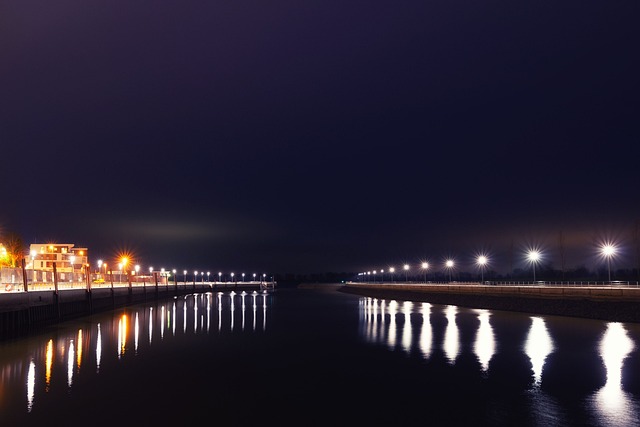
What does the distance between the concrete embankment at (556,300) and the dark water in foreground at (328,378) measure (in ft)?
29.8

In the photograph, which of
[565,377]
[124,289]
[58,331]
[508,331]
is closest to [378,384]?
[565,377]

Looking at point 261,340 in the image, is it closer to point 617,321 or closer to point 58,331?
point 58,331

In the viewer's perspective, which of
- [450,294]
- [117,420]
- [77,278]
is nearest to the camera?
[117,420]

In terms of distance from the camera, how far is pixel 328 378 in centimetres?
3525

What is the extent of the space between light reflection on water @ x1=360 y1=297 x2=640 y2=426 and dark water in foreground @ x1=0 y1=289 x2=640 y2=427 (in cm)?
11

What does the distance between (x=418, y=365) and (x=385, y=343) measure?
1307 cm

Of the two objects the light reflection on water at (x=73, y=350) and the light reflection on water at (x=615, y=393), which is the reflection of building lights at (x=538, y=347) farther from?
the light reflection on water at (x=73, y=350)

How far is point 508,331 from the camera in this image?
60.1 metres

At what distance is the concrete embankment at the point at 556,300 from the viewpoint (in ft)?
229

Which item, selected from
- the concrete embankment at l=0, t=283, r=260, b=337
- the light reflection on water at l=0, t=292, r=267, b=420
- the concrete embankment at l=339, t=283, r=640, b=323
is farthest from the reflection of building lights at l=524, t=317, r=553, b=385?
the concrete embankment at l=0, t=283, r=260, b=337

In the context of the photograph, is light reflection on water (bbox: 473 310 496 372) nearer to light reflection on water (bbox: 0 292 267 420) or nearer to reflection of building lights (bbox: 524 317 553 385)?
reflection of building lights (bbox: 524 317 553 385)

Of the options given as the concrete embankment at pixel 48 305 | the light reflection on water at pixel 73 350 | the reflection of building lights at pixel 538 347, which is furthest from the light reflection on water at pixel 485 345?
the concrete embankment at pixel 48 305

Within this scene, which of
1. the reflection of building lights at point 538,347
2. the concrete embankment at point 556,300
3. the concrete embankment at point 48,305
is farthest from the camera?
the concrete embankment at point 556,300

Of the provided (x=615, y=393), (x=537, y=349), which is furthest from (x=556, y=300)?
(x=615, y=393)
